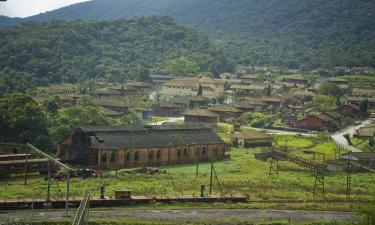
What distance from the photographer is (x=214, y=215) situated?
39281 millimetres

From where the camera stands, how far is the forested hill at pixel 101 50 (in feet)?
433

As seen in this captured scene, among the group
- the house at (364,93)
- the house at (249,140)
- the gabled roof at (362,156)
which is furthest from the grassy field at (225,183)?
the house at (364,93)

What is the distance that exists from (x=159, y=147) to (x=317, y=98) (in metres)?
56.7

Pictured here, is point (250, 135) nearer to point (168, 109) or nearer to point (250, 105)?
point (250, 105)

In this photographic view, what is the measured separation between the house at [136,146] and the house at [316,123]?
29693 mm

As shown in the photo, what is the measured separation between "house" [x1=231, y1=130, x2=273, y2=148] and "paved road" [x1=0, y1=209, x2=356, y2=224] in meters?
34.4

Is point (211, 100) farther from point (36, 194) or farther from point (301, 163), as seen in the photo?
point (36, 194)

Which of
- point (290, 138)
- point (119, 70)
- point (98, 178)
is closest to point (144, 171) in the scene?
point (98, 178)

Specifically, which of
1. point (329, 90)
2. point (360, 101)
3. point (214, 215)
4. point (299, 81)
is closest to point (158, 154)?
point (214, 215)

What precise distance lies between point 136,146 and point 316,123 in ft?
136

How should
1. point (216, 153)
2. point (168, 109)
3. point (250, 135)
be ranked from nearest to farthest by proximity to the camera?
point (216, 153), point (250, 135), point (168, 109)

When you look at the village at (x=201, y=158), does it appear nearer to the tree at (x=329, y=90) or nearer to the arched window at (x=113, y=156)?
the arched window at (x=113, y=156)

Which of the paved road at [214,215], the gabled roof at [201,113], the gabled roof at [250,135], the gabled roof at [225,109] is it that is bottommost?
the paved road at [214,215]

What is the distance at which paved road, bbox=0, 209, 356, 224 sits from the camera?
122 ft
